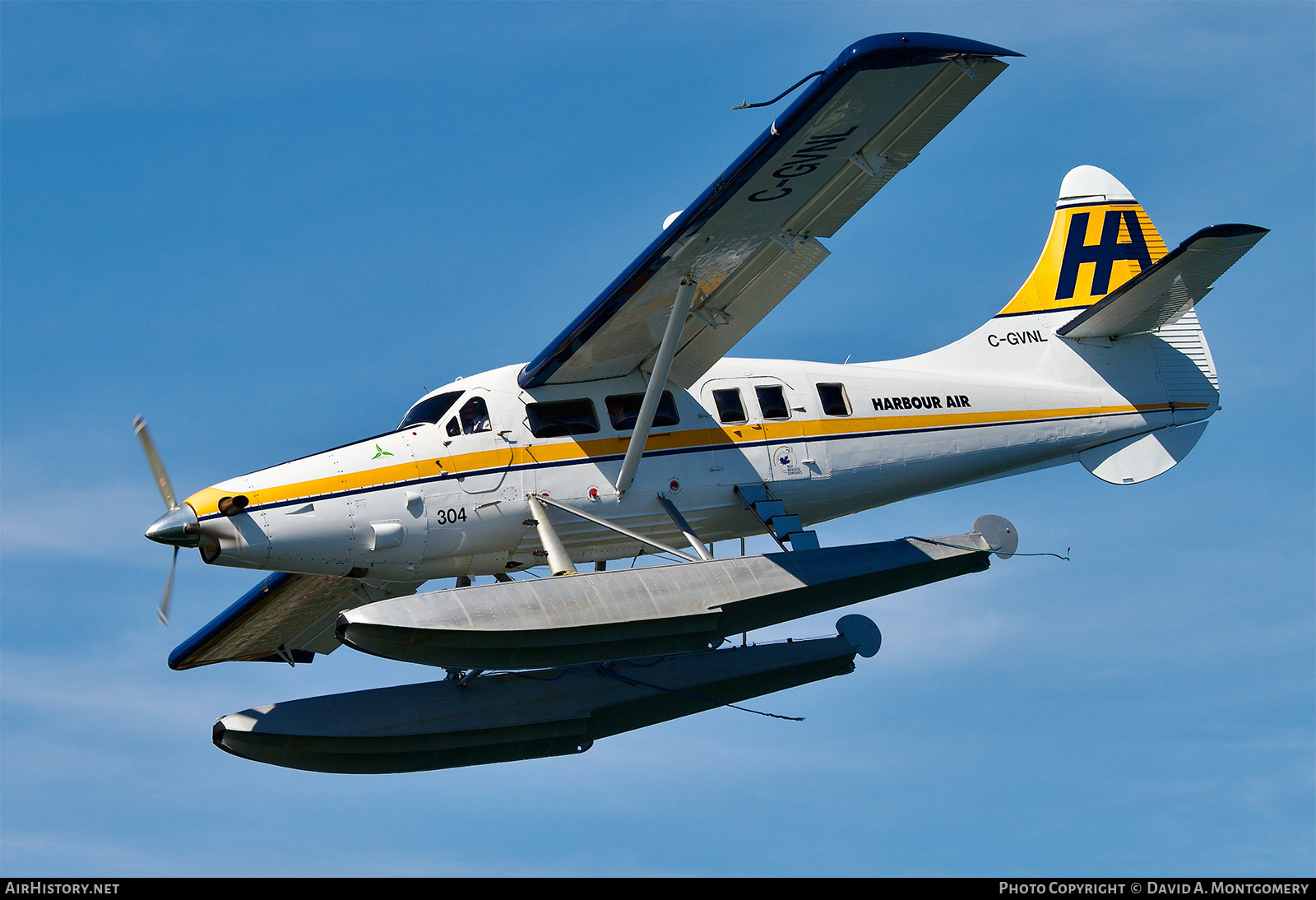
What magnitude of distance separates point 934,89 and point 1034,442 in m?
6.56

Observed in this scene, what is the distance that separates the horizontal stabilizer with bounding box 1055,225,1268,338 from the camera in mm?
17656

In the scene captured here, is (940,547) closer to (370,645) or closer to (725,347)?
(725,347)

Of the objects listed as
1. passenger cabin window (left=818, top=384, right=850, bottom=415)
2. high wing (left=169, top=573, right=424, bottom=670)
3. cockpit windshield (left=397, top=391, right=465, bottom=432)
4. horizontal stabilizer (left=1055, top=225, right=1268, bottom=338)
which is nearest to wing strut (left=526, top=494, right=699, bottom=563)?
cockpit windshield (left=397, top=391, right=465, bottom=432)

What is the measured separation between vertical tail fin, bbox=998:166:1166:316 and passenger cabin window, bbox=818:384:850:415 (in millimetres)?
3552

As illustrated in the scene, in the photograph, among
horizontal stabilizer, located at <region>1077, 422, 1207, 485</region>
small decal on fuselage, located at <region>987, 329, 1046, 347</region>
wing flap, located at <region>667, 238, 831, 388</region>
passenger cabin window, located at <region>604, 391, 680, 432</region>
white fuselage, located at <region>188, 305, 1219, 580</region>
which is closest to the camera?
white fuselage, located at <region>188, 305, 1219, 580</region>

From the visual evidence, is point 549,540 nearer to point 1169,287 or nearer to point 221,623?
point 221,623

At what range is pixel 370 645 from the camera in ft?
46.0

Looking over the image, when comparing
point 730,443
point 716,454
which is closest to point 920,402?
point 730,443

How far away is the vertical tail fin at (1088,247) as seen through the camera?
20594 millimetres

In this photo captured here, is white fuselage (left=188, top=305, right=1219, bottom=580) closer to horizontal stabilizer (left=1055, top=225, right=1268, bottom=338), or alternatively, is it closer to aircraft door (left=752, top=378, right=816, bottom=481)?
aircraft door (left=752, top=378, right=816, bottom=481)

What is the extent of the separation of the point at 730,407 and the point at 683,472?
110 cm

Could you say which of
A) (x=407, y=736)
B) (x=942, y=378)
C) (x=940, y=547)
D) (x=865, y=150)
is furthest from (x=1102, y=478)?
(x=407, y=736)
